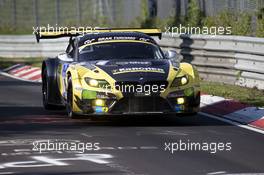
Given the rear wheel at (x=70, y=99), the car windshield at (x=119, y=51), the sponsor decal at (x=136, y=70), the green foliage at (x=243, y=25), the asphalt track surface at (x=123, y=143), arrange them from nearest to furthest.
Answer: the asphalt track surface at (x=123, y=143)
the sponsor decal at (x=136, y=70)
the rear wheel at (x=70, y=99)
the car windshield at (x=119, y=51)
the green foliage at (x=243, y=25)

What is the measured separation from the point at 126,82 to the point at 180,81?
86 cm

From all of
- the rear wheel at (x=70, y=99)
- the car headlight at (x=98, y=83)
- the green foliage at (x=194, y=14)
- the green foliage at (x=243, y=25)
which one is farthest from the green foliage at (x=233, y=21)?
the car headlight at (x=98, y=83)

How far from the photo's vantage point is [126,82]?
42.8 feet

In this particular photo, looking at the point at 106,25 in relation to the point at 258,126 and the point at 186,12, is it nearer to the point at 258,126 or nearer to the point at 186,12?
the point at 186,12

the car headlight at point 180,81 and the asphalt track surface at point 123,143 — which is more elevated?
the car headlight at point 180,81

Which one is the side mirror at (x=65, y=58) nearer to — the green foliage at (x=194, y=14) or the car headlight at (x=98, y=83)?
the car headlight at (x=98, y=83)

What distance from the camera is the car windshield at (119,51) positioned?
14.4 meters

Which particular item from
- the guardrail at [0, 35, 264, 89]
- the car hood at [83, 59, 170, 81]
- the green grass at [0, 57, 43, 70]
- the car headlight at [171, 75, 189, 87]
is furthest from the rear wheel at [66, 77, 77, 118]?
the green grass at [0, 57, 43, 70]

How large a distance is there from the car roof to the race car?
0.18 m

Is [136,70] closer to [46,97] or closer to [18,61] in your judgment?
[46,97]

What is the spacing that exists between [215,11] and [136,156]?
53.8 feet

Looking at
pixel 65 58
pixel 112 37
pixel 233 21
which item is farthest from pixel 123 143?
pixel 233 21

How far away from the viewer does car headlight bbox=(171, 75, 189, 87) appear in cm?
1323

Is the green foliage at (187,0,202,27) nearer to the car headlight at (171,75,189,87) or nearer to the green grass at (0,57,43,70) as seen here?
the green grass at (0,57,43,70)
